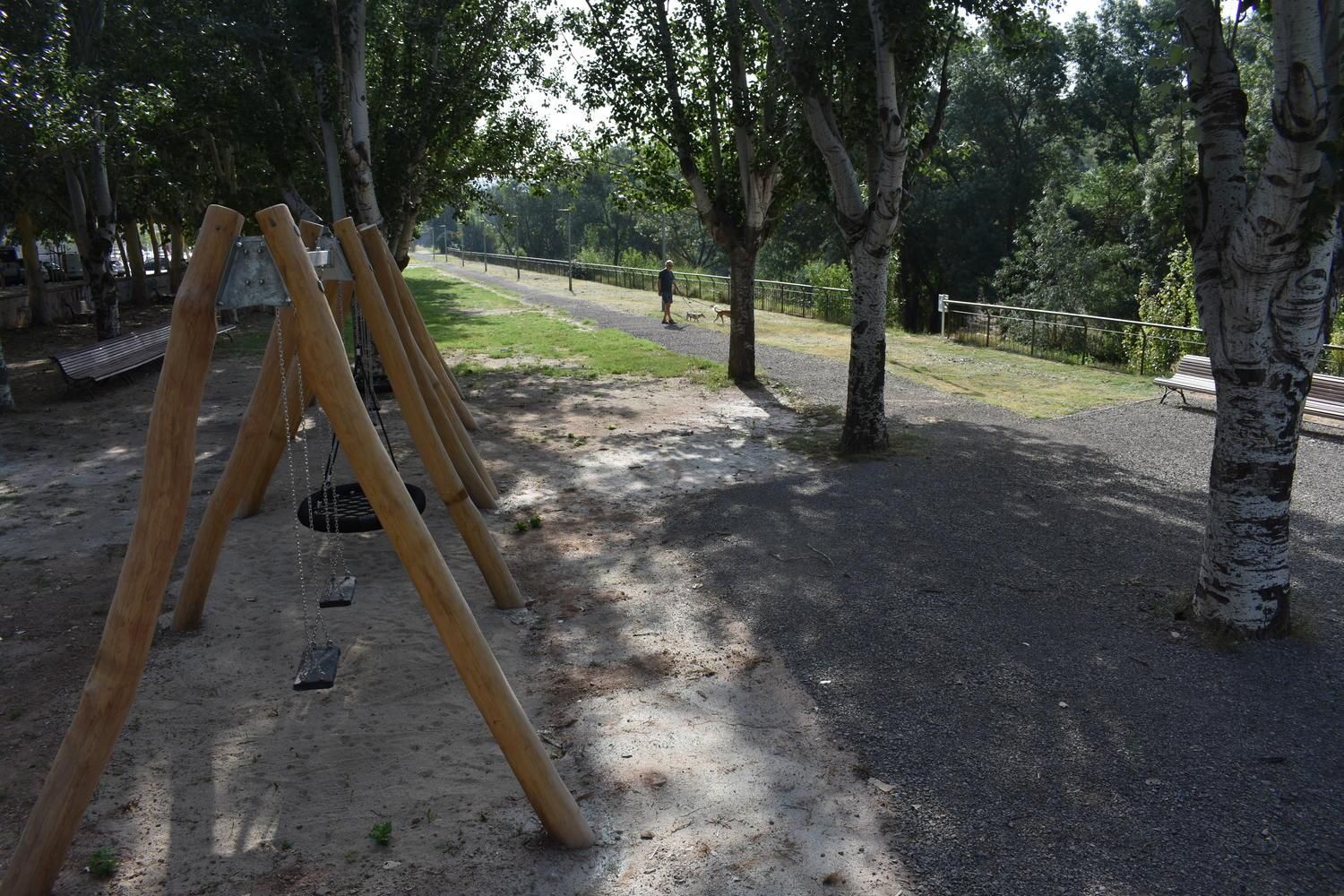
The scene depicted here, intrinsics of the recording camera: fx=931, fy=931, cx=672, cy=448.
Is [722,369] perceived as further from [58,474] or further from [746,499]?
[58,474]

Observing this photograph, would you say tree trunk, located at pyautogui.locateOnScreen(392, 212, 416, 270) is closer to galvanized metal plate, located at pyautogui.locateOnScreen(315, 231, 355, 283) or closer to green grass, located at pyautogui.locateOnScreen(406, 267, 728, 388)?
green grass, located at pyautogui.locateOnScreen(406, 267, 728, 388)

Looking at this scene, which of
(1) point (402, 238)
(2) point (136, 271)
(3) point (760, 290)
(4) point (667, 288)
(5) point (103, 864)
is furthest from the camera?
(3) point (760, 290)

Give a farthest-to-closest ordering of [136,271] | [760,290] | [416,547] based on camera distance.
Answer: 1. [760,290]
2. [136,271]
3. [416,547]

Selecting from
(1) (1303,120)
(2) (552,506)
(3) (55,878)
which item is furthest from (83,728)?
(1) (1303,120)

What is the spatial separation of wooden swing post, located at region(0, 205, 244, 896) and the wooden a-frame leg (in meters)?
0.38

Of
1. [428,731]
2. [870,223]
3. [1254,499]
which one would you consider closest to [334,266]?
[428,731]

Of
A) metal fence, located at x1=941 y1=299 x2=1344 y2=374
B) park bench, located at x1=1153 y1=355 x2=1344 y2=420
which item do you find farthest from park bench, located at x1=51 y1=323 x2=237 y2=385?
metal fence, located at x1=941 y1=299 x2=1344 y2=374

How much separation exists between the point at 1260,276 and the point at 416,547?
5.07 metres

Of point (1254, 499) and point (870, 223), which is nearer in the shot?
point (1254, 499)

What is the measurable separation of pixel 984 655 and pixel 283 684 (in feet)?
14.3

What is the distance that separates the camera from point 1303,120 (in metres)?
5.14

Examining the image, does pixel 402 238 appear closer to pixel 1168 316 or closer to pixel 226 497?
pixel 226 497

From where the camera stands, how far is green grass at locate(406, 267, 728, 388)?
18.4 m

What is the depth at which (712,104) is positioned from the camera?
1530cm
